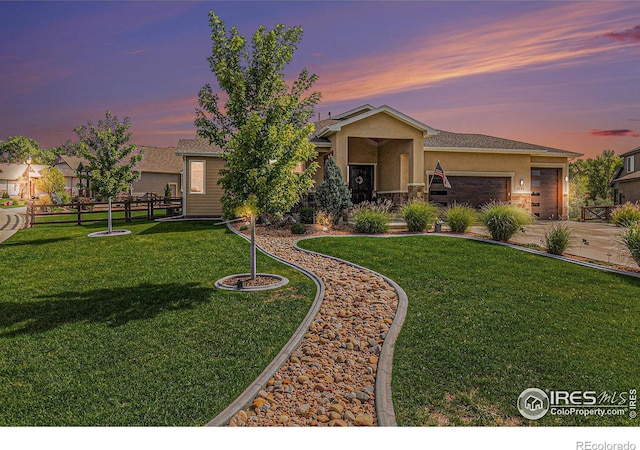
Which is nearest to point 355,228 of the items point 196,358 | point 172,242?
point 172,242

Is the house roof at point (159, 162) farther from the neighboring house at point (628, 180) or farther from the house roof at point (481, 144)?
the neighboring house at point (628, 180)

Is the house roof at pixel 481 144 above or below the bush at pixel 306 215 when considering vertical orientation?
above

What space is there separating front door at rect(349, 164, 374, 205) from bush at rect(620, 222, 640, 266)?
11294 millimetres

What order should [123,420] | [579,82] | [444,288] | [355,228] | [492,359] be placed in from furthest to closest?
1. [355,228]
2. [444,288]
3. [579,82]
4. [492,359]
5. [123,420]

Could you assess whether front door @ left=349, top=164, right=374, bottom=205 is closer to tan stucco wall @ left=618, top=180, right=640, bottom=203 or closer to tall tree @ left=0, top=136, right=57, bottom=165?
tan stucco wall @ left=618, top=180, right=640, bottom=203

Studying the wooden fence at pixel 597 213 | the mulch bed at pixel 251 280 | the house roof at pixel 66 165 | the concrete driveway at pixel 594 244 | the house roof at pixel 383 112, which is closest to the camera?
the mulch bed at pixel 251 280

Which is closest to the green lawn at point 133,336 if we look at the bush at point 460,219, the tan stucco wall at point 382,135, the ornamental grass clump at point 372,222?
the ornamental grass clump at point 372,222

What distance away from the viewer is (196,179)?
18156mm

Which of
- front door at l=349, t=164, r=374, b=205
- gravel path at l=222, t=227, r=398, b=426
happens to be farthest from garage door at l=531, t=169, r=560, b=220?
gravel path at l=222, t=227, r=398, b=426

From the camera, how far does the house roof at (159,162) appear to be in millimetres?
34312

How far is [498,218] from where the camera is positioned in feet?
34.6

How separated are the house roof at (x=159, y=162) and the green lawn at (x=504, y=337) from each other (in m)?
31.5

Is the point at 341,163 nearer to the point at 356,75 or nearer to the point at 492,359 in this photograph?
the point at 356,75

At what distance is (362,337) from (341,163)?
442 inches
